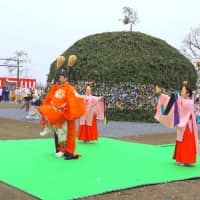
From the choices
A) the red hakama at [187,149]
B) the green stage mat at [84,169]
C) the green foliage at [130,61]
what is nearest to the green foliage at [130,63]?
the green foliage at [130,61]

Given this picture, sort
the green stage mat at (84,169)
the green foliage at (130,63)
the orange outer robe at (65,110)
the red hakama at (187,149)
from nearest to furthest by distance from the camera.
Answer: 1. the green stage mat at (84,169)
2. the red hakama at (187,149)
3. the orange outer robe at (65,110)
4. the green foliage at (130,63)

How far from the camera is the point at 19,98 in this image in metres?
32.1

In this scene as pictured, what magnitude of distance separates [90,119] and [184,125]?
318cm

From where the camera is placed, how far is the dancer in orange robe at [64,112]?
7.15 metres

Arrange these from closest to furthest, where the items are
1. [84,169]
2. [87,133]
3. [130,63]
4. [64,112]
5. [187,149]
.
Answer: [84,169] → [187,149] → [64,112] → [87,133] → [130,63]

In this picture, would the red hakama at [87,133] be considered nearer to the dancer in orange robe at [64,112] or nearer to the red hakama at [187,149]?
the dancer in orange robe at [64,112]

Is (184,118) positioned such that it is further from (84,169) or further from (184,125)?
(84,169)

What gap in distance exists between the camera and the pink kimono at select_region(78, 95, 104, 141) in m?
9.50

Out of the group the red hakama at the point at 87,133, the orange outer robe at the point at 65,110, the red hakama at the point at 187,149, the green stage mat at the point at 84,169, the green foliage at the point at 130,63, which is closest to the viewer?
the green stage mat at the point at 84,169

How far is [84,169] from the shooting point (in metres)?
6.29

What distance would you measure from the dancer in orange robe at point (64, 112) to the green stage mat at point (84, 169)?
0.94 ft

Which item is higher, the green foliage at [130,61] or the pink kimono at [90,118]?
the green foliage at [130,61]

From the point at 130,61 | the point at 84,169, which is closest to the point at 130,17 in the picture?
the point at 130,61

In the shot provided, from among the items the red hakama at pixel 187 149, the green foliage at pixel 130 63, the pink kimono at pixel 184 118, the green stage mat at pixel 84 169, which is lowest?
the green stage mat at pixel 84 169
